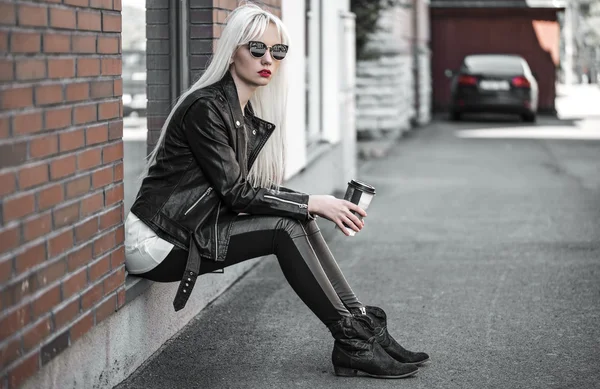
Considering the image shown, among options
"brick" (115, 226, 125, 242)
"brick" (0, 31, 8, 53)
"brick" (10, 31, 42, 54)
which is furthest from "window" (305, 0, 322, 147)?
"brick" (0, 31, 8, 53)

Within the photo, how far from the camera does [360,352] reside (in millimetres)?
4430

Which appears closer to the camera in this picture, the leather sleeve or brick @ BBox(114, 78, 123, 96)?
brick @ BBox(114, 78, 123, 96)

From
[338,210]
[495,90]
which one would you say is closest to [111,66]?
[338,210]

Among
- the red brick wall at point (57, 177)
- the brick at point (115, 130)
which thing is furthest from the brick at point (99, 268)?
the brick at point (115, 130)

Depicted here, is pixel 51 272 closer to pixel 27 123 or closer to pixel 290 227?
pixel 27 123

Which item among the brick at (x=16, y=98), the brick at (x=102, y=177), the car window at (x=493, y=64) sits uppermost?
the car window at (x=493, y=64)

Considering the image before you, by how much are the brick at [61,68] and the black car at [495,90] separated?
1845 cm

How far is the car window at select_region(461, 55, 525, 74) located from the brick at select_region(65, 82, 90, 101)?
1862 cm

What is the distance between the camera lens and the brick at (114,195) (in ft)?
13.5

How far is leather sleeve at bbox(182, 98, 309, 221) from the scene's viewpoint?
169 inches

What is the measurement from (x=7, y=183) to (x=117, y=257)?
1139mm

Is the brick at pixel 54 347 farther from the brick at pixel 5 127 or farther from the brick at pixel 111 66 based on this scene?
the brick at pixel 111 66

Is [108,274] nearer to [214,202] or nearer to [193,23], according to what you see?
[214,202]

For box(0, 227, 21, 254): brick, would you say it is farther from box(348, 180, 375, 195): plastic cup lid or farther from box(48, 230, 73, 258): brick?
box(348, 180, 375, 195): plastic cup lid
